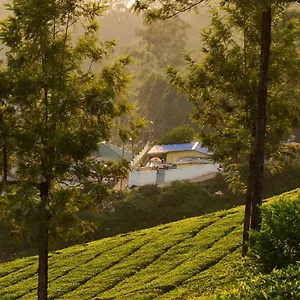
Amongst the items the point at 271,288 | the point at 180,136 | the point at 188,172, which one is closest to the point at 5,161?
the point at 271,288

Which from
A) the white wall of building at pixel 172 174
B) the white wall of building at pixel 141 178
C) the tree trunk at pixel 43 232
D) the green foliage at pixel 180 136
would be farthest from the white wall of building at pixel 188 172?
the tree trunk at pixel 43 232

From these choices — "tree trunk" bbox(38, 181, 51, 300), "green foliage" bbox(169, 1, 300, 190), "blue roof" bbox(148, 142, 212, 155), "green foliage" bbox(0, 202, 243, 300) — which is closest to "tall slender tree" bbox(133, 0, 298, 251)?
"green foliage" bbox(169, 1, 300, 190)

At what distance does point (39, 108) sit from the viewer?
40.1 ft

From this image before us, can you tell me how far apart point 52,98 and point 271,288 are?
7.33 metres

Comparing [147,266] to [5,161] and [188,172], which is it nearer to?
[5,161]

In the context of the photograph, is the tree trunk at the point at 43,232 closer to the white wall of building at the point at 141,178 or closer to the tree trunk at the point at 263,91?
the tree trunk at the point at 263,91

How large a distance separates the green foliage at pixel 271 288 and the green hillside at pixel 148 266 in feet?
23.3

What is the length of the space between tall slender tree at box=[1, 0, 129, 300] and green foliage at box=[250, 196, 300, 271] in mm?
4962

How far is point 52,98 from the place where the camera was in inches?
460

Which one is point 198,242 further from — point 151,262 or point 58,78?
point 58,78

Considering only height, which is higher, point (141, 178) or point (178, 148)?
point (178, 148)

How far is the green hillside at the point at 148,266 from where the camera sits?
611 inches

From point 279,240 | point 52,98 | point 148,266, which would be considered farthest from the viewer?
point 148,266

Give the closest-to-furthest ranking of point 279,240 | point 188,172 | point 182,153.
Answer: point 279,240, point 188,172, point 182,153
